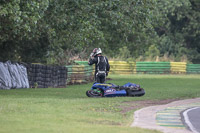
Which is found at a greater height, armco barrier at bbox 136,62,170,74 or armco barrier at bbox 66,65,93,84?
armco barrier at bbox 66,65,93,84

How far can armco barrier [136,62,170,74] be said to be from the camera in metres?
52.1

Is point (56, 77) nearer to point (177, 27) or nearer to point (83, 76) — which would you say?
point (83, 76)

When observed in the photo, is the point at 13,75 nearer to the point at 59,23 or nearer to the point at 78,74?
the point at 59,23

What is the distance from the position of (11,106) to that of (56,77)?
14806 millimetres

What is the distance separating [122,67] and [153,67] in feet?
11.9

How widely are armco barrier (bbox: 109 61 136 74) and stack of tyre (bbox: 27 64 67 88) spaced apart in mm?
20161

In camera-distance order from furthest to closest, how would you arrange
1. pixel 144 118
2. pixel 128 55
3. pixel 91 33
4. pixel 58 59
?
pixel 128 55 → pixel 58 59 → pixel 91 33 → pixel 144 118

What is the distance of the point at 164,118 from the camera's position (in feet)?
42.5

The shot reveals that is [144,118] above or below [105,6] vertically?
below

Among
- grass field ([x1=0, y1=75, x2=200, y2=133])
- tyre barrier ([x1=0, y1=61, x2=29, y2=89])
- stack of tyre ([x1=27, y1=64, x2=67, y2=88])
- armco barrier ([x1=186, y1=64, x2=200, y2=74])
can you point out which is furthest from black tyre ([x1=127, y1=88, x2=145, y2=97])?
armco barrier ([x1=186, y1=64, x2=200, y2=74])

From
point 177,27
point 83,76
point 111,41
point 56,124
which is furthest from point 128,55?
point 56,124

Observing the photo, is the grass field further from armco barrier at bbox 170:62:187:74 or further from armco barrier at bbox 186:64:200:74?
armco barrier at bbox 186:64:200:74

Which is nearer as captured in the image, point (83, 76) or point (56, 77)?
point (56, 77)

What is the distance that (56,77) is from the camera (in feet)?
95.8
